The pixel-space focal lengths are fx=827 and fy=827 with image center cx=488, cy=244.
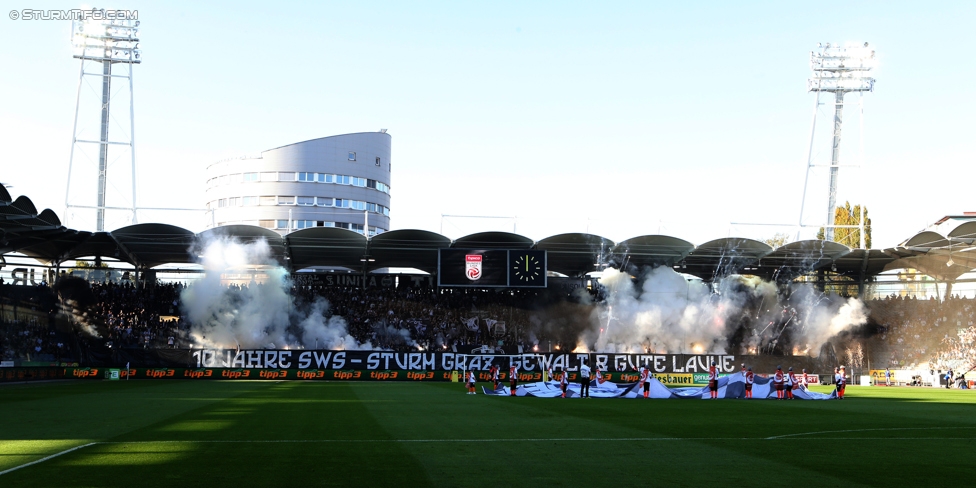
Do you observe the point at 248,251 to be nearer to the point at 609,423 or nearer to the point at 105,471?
the point at 609,423

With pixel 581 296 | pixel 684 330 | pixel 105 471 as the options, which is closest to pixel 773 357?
pixel 684 330

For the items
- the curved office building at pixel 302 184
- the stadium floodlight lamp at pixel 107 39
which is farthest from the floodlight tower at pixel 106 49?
the curved office building at pixel 302 184

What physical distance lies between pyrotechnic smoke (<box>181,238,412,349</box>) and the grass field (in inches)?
1263

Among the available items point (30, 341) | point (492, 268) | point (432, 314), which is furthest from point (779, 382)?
point (30, 341)

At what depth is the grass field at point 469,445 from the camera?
38.4 feet

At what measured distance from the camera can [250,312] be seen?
58844mm

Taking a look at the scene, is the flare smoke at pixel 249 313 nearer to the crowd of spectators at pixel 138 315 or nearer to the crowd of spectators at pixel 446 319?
the crowd of spectators at pixel 446 319

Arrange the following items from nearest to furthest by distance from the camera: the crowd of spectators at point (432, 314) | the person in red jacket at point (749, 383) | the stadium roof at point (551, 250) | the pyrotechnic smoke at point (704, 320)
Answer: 1. the person in red jacket at point (749, 383)
2. the stadium roof at point (551, 250)
3. the crowd of spectators at point (432, 314)
4. the pyrotechnic smoke at point (704, 320)

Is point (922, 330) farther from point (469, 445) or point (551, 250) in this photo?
point (469, 445)

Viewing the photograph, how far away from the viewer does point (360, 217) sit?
93500mm

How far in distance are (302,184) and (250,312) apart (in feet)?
113

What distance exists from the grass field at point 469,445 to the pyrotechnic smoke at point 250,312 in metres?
32.1

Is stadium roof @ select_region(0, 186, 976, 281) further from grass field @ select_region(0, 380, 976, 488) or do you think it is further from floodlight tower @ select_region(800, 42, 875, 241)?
grass field @ select_region(0, 380, 976, 488)

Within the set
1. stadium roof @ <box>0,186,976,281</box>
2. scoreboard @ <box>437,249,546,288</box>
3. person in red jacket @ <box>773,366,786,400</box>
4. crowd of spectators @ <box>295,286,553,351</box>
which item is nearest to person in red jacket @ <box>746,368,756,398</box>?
person in red jacket @ <box>773,366,786,400</box>
